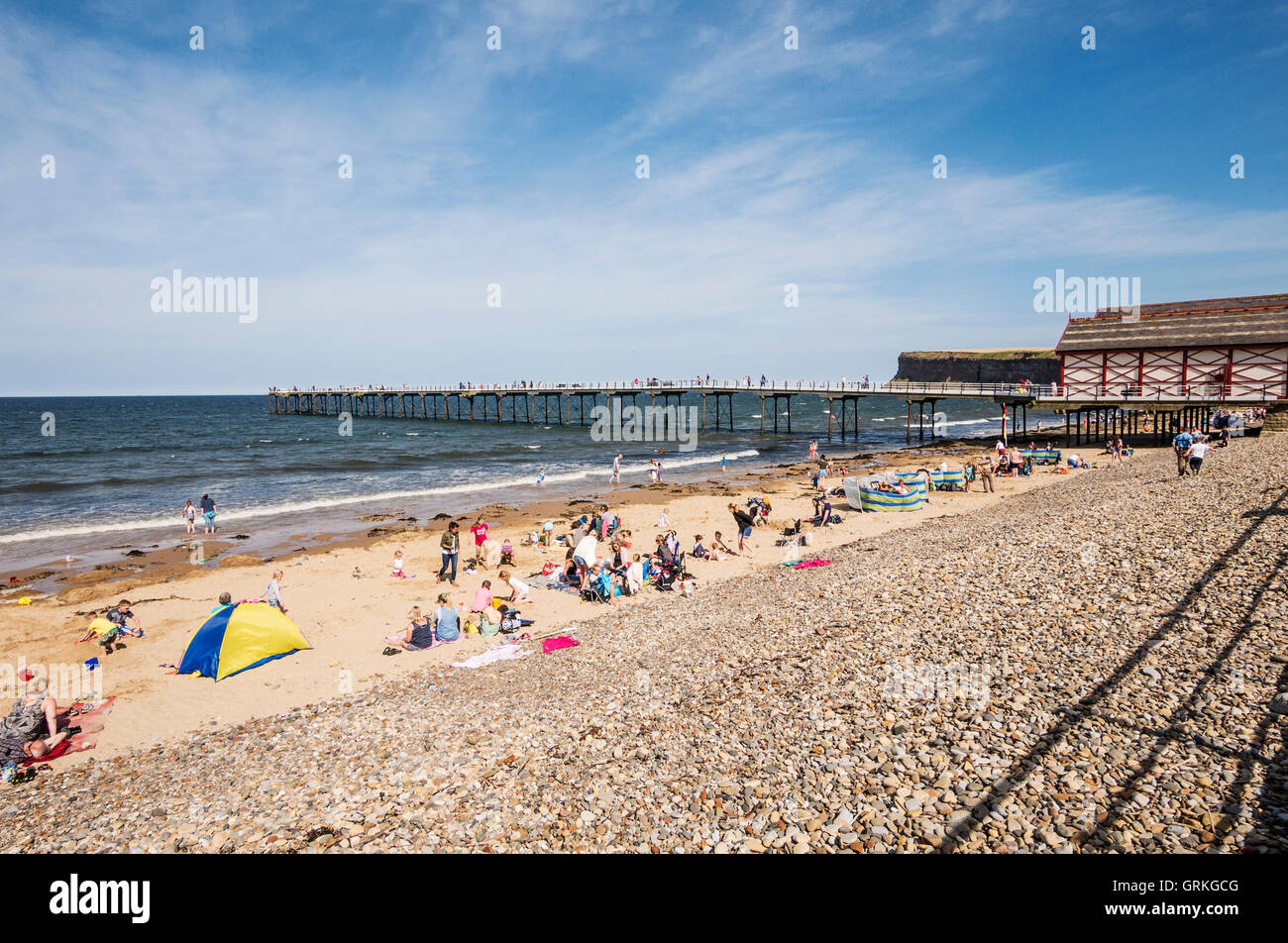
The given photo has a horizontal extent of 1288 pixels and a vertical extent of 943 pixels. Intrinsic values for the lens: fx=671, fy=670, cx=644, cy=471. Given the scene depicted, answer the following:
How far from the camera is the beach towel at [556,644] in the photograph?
10773 mm

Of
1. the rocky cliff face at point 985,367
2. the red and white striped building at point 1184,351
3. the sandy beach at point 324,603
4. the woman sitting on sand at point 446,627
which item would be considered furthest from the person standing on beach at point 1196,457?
the rocky cliff face at point 985,367

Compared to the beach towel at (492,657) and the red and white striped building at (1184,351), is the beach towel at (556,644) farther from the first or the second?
the red and white striped building at (1184,351)

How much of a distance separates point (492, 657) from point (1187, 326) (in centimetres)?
4323

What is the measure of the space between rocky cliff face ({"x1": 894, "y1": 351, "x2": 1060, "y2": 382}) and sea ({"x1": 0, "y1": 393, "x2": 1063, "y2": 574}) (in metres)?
83.5

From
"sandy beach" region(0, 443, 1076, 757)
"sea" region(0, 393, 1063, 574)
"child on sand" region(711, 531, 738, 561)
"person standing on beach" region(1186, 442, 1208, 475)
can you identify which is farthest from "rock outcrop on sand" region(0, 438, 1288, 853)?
"sea" region(0, 393, 1063, 574)

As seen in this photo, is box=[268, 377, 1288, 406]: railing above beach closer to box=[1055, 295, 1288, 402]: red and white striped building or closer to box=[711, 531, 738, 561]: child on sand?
box=[1055, 295, 1288, 402]: red and white striped building

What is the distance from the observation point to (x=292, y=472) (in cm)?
3959

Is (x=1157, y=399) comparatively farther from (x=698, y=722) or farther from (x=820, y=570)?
(x=698, y=722)

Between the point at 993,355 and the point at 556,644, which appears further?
the point at 993,355

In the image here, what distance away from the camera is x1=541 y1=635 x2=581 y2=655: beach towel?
10.8 metres

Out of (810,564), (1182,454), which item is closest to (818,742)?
(810,564)

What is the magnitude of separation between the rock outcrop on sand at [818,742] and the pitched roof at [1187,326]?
32.6 m

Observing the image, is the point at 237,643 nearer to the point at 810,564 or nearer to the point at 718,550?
the point at 718,550
